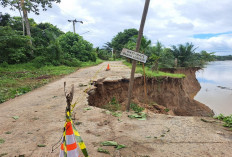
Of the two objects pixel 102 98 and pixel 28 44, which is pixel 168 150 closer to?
pixel 102 98

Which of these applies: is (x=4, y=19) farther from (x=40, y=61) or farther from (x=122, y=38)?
(x=122, y=38)

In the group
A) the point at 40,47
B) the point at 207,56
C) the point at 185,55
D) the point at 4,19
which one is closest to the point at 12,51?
the point at 40,47

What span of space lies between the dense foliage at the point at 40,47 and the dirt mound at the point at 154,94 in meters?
7.87

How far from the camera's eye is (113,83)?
318 inches

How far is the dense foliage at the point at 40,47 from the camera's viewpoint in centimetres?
1208

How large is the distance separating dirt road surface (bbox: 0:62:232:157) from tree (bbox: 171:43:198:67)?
14.5 m

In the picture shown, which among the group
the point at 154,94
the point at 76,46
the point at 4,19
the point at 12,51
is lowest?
the point at 154,94

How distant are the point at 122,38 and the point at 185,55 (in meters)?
20.8

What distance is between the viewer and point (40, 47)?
50.2 feet

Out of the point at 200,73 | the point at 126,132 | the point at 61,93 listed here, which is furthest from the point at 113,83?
the point at 200,73

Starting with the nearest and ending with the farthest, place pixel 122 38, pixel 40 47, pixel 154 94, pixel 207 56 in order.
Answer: pixel 154 94, pixel 40 47, pixel 207 56, pixel 122 38

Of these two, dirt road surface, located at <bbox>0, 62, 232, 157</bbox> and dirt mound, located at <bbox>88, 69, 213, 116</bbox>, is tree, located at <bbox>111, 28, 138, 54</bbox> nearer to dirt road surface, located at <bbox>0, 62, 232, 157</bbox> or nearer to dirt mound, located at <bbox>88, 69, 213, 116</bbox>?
dirt mound, located at <bbox>88, 69, 213, 116</bbox>

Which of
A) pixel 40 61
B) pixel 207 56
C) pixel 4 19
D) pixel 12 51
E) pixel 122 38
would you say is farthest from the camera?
pixel 122 38

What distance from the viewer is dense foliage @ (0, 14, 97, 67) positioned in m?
12.1
